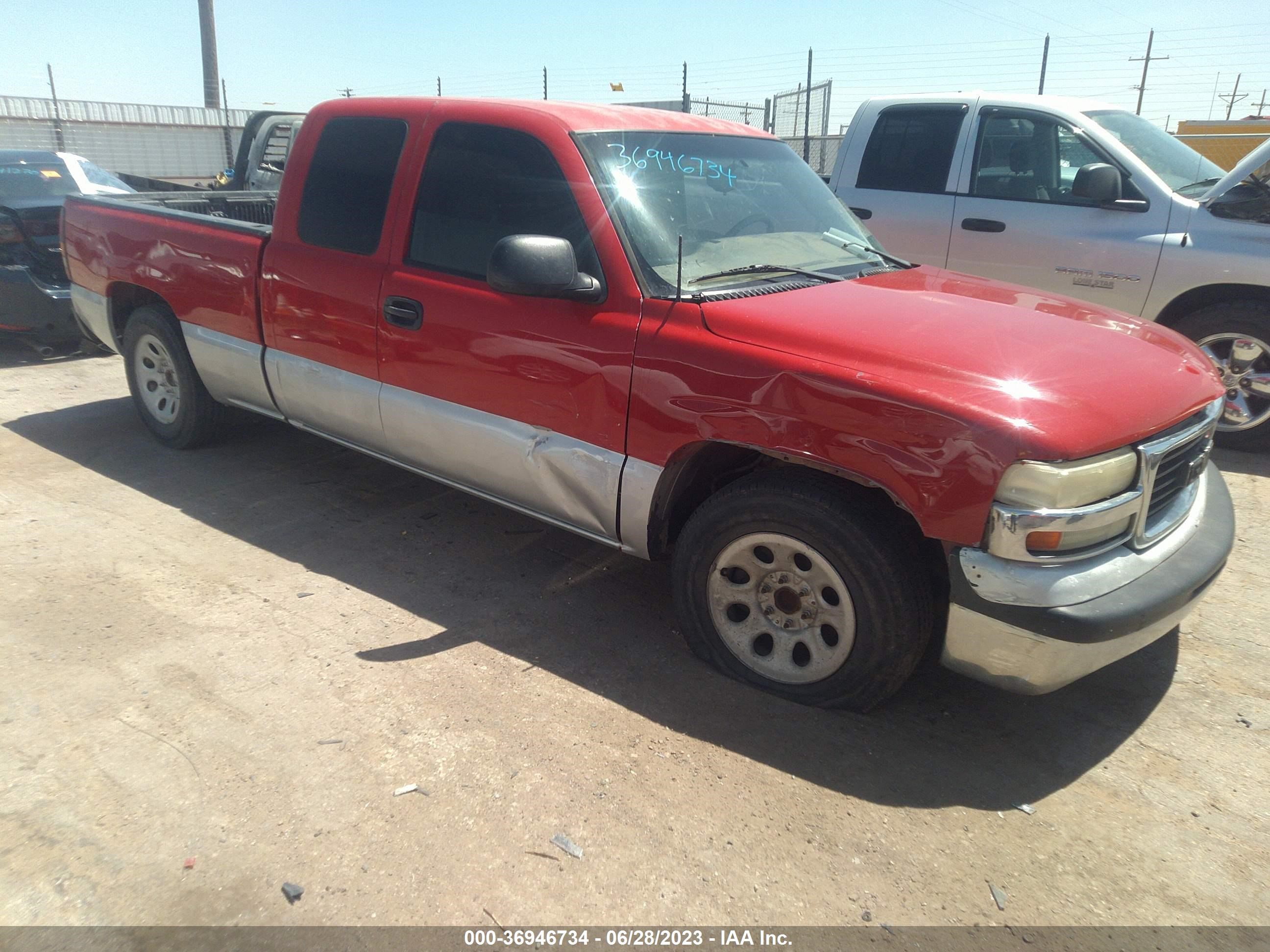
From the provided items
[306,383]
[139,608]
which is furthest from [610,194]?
[139,608]

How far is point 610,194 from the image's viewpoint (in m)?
3.32

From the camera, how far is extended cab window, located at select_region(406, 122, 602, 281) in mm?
3402

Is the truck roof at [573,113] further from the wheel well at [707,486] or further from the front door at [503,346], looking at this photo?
the wheel well at [707,486]

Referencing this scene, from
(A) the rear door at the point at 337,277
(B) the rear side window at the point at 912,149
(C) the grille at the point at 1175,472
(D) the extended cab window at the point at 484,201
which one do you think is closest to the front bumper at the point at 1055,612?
(C) the grille at the point at 1175,472

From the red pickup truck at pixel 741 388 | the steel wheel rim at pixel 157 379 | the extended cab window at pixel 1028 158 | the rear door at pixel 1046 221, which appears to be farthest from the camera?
the extended cab window at pixel 1028 158

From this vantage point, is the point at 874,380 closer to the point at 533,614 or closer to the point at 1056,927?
the point at 1056,927

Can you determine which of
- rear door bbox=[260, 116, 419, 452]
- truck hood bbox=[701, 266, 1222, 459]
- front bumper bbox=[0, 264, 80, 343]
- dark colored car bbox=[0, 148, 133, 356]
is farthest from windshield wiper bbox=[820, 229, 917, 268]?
front bumper bbox=[0, 264, 80, 343]

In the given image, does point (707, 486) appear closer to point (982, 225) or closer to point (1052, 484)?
point (1052, 484)

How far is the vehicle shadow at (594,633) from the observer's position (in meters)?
2.88

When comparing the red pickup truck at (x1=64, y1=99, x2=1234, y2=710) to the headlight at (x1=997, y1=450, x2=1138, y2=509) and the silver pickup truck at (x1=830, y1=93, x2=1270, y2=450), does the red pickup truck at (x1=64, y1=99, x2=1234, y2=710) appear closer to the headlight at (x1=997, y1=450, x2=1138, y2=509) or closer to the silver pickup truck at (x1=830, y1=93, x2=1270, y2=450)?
the headlight at (x1=997, y1=450, x2=1138, y2=509)

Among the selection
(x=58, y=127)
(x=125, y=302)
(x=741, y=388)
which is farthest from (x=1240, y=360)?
(x=58, y=127)

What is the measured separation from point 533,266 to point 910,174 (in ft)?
14.3

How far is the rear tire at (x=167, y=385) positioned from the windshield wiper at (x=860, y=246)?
11.6ft

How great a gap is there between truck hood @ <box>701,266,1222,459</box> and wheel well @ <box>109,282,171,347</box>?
12.7 ft
